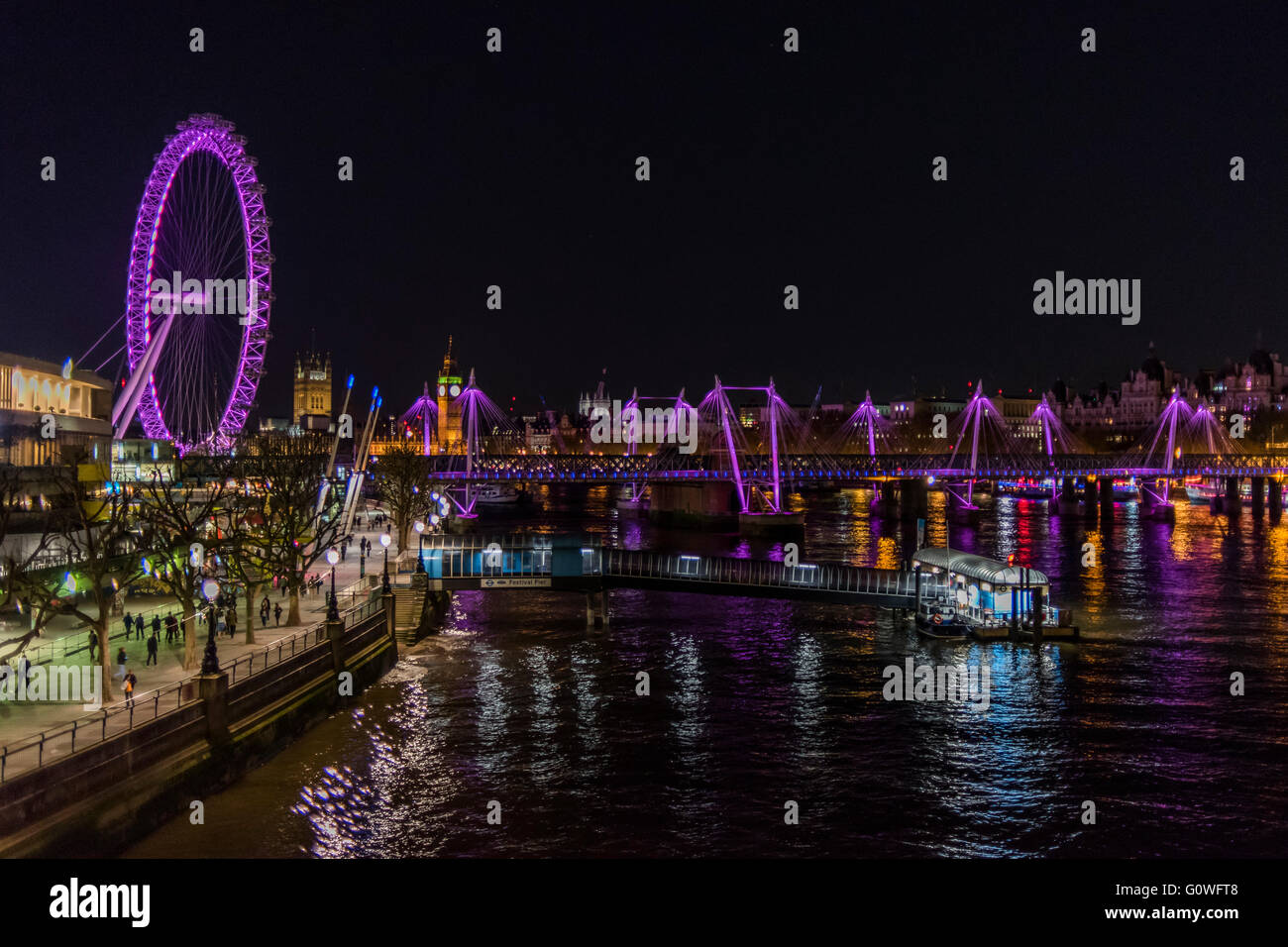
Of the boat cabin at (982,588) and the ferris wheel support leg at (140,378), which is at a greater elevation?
the ferris wheel support leg at (140,378)

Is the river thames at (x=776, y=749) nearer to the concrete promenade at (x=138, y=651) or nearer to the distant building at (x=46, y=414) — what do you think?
the concrete promenade at (x=138, y=651)

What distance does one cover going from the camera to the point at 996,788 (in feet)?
71.3

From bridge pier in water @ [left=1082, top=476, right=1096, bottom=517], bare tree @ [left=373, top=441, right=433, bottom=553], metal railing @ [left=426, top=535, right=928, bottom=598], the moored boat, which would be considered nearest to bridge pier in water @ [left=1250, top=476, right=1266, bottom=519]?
bridge pier in water @ [left=1082, top=476, right=1096, bottom=517]

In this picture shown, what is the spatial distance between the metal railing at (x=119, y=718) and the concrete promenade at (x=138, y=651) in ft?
0.12

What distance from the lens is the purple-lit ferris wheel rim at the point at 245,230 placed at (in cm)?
4900

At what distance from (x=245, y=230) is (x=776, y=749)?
3865cm

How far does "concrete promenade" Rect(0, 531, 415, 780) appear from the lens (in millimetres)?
17875

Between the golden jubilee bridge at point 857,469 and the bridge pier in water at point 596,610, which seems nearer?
the bridge pier in water at point 596,610

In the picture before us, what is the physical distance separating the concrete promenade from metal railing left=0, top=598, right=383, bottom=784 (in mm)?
37

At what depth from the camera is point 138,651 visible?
81.5 ft

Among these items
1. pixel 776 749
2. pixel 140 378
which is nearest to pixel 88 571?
pixel 776 749

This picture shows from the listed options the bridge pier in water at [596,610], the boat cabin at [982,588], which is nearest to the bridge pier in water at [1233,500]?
the boat cabin at [982,588]
